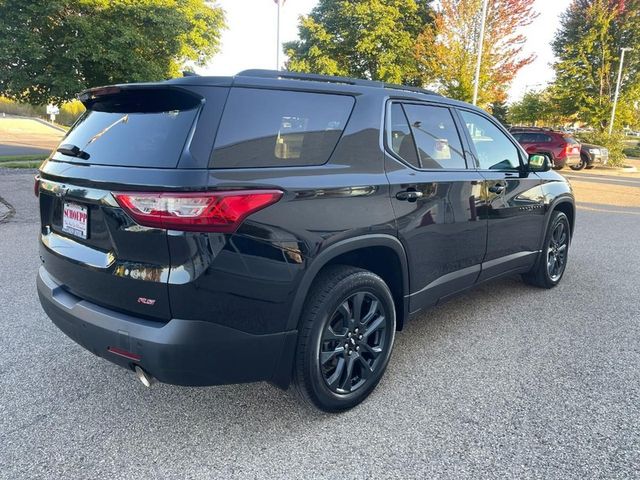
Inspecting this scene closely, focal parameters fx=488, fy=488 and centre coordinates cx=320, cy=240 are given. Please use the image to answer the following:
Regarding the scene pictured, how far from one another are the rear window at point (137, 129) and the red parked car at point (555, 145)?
1984cm

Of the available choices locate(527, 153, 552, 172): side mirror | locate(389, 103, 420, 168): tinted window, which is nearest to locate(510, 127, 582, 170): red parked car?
locate(527, 153, 552, 172): side mirror

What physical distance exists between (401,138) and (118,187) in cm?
173

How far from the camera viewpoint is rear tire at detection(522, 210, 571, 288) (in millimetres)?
4730

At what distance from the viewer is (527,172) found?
4.34 m

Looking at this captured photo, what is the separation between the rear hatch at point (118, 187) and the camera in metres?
2.10

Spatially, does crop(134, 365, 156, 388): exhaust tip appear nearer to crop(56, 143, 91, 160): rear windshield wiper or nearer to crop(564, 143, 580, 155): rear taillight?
crop(56, 143, 91, 160): rear windshield wiper

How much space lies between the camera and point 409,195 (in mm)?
2936

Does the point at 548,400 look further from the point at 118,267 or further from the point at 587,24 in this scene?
the point at 587,24

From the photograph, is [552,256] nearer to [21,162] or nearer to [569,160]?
[21,162]

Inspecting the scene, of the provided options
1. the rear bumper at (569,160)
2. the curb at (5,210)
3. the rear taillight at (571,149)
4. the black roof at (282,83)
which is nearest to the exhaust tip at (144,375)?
the black roof at (282,83)

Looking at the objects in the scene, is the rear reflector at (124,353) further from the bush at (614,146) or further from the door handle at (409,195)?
the bush at (614,146)

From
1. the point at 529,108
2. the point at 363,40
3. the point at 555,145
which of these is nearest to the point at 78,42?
the point at 555,145

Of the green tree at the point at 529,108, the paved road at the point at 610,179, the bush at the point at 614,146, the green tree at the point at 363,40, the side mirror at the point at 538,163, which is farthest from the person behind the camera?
the green tree at the point at 529,108

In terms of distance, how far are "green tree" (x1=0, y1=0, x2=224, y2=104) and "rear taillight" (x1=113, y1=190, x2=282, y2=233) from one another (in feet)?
45.5
